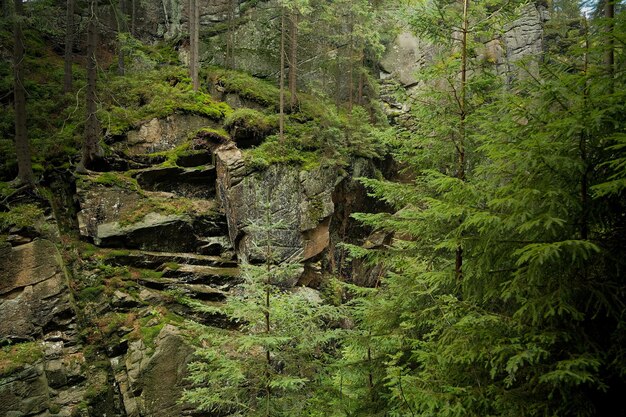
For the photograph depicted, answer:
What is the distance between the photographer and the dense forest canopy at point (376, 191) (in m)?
3.13

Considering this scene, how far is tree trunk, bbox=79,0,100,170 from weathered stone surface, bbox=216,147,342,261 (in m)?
4.48

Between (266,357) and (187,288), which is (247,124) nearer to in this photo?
(187,288)

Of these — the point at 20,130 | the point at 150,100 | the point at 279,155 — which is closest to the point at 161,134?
the point at 150,100

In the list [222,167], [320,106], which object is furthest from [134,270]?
[320,106]

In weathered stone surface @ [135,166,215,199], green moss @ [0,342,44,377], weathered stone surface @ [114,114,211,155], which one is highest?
weathered stone surface @ [114,114,211,155]

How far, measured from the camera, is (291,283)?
14086 millimetres

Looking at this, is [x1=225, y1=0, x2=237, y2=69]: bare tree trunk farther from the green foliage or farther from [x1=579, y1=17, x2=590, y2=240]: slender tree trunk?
[x1=579, y1=17, x2=590, y2=240]: slender tree trunk

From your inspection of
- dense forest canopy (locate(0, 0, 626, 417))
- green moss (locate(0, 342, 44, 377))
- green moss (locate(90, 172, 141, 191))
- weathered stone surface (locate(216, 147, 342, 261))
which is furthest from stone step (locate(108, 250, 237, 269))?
green moss (locate(0, 342, 44, 377))

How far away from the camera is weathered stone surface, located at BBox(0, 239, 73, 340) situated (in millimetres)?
9562

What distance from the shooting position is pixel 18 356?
355 inches

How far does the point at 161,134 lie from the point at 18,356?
9.54 metres

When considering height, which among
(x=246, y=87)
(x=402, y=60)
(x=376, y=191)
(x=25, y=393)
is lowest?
(x=25, y=393)

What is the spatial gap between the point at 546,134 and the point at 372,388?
4.46 m

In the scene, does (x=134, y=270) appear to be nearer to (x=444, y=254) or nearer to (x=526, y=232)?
(x=444, y=254)
